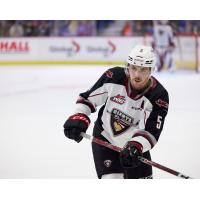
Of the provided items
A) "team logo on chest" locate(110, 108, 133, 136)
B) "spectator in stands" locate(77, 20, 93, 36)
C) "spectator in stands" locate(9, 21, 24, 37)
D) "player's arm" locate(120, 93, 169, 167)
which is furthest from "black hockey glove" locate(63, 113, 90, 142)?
"spectator in stands" locate(77, 20, 93, 36)

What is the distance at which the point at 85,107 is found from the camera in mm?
2160

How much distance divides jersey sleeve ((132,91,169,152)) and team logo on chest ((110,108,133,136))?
10 cm

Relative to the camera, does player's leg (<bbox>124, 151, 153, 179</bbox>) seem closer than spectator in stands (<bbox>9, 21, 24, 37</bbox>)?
Yes

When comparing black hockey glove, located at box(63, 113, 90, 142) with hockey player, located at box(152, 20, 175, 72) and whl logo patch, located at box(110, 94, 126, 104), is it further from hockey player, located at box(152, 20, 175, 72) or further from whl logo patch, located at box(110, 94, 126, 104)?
hockey player, located at box(152, 20, 175, 72)

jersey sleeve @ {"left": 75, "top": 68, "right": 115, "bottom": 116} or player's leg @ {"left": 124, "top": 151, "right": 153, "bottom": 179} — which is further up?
jersey sleeve @ {"left": 75, "top": 68, "right": 115, "bottom": 116}

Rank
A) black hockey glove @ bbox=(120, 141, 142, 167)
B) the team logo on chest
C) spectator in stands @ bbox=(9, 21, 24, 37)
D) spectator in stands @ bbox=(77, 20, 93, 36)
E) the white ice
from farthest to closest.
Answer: spectator in stands @ bbox=(77, 20, 93, 36) < spectator in stands @ bbox=(9, 21, 24, 37) < the white ice < the team logo on chest < black hockey glove @ bbox=(120, 141, 142, 167)

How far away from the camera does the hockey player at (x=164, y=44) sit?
5406 millimetres

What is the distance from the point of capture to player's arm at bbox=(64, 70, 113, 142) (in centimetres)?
211

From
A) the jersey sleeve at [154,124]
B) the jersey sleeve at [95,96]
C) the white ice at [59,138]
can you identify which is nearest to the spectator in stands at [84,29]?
the white ice at [59,138]

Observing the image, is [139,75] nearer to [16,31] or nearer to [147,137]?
[147,137]

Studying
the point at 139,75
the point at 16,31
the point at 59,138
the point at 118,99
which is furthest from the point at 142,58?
the point at 16,31

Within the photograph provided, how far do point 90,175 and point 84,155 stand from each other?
0.20 m

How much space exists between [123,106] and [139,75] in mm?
182
